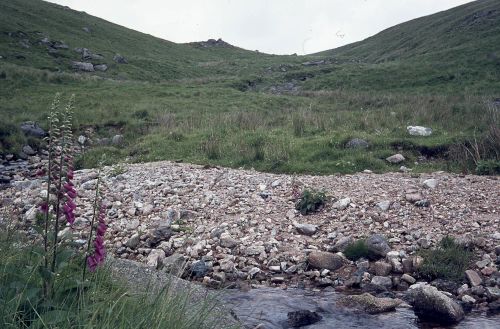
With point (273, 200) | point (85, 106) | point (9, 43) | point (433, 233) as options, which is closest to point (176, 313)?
point (433, 233)

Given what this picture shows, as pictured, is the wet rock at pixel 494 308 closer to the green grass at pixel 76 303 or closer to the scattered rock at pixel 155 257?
the green grass at pixel 76 303

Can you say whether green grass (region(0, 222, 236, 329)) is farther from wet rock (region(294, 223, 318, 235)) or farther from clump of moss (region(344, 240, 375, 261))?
wet rock (region(294, 223, 318, 235))

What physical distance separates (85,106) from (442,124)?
18.1 m

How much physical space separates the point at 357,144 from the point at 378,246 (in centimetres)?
704

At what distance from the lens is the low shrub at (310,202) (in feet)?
39.9

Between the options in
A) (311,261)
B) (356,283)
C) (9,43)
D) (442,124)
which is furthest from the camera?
(9,43)

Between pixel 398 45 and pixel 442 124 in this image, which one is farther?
pixel 398 45

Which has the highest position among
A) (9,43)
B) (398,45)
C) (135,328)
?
(398,45)

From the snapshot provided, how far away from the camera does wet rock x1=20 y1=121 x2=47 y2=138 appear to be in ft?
69.5

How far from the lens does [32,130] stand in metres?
21.3

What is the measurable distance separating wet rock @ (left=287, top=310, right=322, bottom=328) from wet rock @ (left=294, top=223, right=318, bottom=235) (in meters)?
3.43

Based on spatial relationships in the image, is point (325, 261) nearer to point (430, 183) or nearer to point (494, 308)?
point (494, 308)

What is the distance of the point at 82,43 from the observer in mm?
57375

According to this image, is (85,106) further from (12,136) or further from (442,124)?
(442,124)
